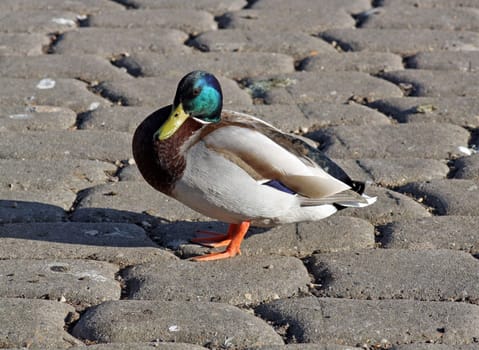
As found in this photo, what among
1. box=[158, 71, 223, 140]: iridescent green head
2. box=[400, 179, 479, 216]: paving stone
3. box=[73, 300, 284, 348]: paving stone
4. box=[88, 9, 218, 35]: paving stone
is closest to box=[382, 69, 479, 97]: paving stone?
box=[400, 179, 479, 216]: paving stone

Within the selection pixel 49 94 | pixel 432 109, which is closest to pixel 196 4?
pixel 49 94

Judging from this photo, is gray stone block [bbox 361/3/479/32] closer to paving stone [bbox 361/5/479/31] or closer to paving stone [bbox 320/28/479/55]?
paving stone [bbox 361/5/479/31]

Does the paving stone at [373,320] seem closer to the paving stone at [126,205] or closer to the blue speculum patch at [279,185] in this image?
the blue speculum patch at [279,185]

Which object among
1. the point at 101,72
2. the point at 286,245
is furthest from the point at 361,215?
the point at 101,72

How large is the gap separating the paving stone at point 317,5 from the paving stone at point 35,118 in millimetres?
2212

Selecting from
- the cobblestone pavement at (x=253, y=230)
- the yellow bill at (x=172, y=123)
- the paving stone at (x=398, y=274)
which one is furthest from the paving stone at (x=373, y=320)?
the yellow bill at (x=172, y=123)

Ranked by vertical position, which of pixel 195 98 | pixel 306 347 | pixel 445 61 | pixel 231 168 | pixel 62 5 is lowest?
pixel 62 5

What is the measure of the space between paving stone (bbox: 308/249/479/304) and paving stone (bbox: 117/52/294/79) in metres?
2.17

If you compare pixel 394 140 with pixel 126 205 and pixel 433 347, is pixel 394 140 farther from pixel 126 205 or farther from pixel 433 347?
pixel 433 347

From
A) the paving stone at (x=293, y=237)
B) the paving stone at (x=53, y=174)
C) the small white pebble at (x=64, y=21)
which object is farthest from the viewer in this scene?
the small white pebble at (x=64, y=21)

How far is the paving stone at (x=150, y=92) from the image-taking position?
5828mm

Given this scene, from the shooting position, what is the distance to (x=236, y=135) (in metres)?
4.18

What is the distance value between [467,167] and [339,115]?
2.81 feet

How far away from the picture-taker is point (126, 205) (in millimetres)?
4695
